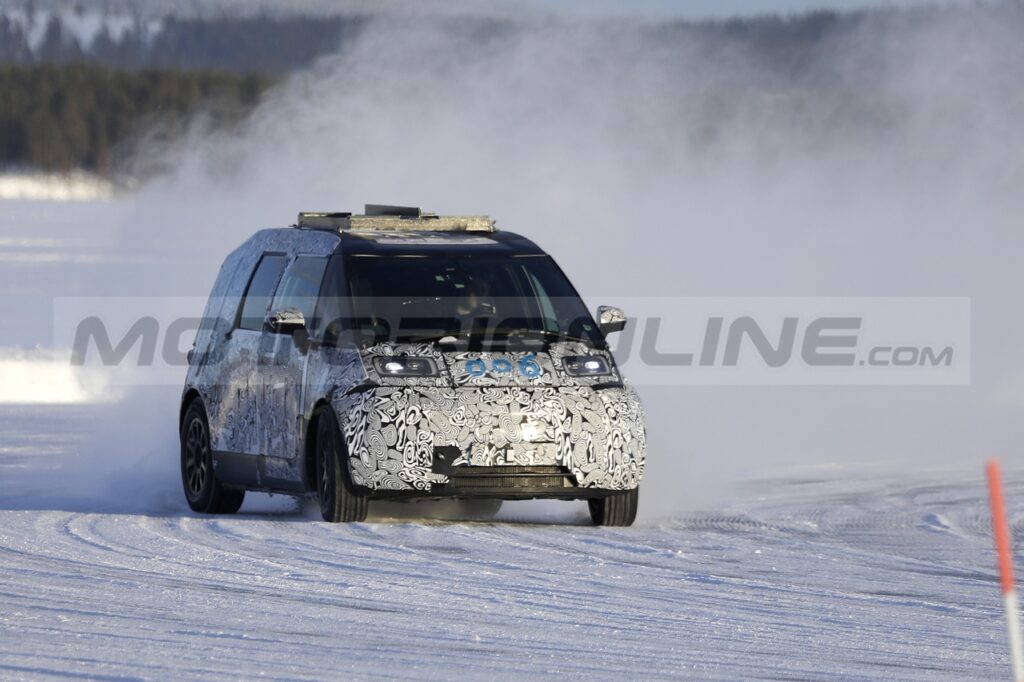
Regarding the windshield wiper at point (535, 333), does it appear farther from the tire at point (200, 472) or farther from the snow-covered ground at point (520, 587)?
the tire at point (200, 472)

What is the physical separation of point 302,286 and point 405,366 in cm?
132

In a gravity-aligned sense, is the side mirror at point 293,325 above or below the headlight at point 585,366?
above

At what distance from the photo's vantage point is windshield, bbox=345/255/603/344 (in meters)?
11.6

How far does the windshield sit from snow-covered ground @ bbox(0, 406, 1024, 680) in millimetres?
980

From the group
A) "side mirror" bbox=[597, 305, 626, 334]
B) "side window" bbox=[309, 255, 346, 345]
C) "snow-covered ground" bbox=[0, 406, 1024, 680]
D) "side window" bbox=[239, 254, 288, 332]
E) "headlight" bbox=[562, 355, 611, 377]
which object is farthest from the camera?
"side window" bbox=[239, 254, 288, 332]

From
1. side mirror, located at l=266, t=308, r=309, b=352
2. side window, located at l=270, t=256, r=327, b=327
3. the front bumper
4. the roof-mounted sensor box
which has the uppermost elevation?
the roof-mounted sensor box

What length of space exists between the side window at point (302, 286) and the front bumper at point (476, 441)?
3.37 ft

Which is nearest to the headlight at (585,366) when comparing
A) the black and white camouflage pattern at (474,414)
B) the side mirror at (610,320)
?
the black and white camouflage pattern at (474,414)

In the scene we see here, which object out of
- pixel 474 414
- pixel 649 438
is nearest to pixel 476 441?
pixel 474 414

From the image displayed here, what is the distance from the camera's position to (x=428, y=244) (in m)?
12.1

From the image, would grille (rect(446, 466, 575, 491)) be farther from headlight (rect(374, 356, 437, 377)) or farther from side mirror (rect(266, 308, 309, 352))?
side mirror (rect(266, 308, 309, 352))

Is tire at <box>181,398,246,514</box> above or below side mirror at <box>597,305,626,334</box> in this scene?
below

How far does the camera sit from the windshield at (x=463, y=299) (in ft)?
38.2

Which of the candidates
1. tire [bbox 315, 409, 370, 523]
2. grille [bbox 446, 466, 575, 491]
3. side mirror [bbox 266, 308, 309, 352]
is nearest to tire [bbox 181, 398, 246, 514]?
side mirror [bbox 266, 308, 309, 352]
